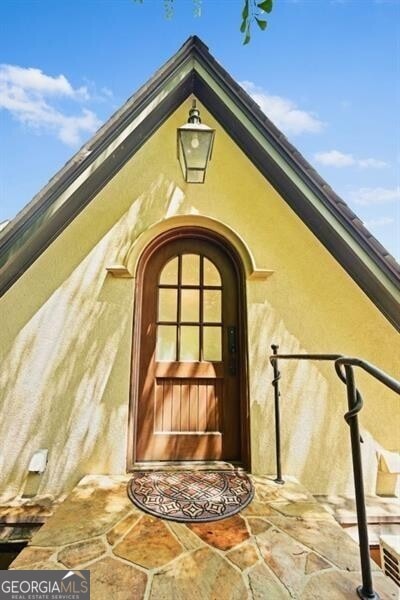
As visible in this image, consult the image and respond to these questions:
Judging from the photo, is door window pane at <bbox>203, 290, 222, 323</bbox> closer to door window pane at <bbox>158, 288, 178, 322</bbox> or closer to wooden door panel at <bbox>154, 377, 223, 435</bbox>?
door window pane at <bbox>158, 288, 178, 322</bbox>

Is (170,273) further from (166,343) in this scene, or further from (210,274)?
(166,343)

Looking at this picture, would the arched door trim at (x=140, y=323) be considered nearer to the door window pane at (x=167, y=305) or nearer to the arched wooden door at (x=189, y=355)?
the arched wooden door at (x=189, y=355)

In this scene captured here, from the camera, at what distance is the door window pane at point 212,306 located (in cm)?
286

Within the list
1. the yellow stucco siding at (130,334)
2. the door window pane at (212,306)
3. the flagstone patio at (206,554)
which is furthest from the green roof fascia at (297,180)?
the flagstone patio at (206,554)

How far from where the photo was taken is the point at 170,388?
2.69 meters

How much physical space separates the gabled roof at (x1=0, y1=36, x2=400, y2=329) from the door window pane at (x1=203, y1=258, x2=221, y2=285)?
1133mm

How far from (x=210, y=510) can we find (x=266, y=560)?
516 millimetres

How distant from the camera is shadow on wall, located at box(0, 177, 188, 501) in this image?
8.08ft

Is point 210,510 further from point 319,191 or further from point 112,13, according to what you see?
point 112,13

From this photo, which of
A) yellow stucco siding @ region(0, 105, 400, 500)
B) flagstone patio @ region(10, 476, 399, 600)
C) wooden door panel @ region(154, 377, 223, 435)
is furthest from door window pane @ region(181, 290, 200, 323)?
flagstone patio @ region(10, 476, 399, 600)

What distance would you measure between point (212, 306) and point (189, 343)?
1.57 ft

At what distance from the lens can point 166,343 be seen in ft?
9.18

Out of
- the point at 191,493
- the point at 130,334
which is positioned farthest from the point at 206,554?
the point at 130,334

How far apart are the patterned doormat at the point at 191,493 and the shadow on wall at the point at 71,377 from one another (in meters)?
0.44
